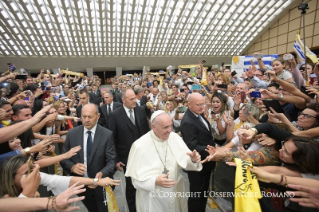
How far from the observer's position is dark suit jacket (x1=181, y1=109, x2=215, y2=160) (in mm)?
2725

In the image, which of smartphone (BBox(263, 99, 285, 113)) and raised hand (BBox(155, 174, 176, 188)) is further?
smartphone (BBox(263, 99, 285, 113))

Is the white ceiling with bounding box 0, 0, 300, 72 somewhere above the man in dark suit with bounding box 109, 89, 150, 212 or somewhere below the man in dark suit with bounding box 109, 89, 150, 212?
above

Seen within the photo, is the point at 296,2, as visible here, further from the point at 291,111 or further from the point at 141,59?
the point at 291,111

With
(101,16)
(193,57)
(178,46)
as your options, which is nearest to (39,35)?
(101,16)

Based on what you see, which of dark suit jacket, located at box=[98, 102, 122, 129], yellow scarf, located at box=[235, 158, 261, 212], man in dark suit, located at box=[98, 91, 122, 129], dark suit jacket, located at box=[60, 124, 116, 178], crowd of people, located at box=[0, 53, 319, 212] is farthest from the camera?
man in dark suit, located at box=[98, 91, 122, 129]

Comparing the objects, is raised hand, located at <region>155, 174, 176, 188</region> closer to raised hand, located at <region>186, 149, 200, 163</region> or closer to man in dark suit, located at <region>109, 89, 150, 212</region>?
raised hand, located at <region>186, 149, 200, 163</region>

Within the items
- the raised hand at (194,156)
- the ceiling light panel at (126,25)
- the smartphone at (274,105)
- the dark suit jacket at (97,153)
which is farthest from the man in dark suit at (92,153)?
the ceiling light panel at (126,25)

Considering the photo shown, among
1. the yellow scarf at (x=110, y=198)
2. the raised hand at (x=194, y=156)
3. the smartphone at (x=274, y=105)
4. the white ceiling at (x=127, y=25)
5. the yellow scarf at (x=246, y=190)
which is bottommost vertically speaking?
the yellow scarf at (x=110, y=198)

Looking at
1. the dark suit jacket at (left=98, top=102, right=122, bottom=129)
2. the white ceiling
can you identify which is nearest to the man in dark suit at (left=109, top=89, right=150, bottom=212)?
the dark suit jacket at (left=98, top=102, right=122, bottom=129)

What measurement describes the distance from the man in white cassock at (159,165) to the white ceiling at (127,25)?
75.6 ft

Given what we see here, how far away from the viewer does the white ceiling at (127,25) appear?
70.5 ft

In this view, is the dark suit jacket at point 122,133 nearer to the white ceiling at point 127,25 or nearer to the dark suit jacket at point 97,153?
the dark suit jacket at point 97,153

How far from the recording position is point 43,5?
20641 mm

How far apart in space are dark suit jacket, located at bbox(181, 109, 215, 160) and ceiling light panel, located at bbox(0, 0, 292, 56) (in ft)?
73.8
